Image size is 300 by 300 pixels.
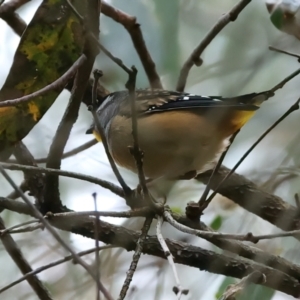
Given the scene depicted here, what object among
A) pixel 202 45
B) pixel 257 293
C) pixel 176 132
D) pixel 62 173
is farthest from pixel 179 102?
pixel 62 173

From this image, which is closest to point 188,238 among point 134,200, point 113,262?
point 113,262

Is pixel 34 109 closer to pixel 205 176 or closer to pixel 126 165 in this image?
pixel 126 165

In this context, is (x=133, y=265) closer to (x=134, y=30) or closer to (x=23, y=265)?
(x=23, y=265)

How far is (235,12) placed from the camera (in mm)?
1745

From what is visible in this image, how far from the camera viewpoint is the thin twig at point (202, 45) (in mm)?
1783

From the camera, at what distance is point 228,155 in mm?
2084

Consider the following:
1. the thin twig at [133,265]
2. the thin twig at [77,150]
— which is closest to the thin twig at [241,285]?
the thin twig at [133,265]

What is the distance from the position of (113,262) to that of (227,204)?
639 mm

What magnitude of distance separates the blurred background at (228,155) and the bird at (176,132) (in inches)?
3.2

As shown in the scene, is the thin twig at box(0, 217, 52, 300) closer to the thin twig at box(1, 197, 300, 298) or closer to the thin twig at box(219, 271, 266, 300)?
the thin twig at box(1, 197, 300, 298)

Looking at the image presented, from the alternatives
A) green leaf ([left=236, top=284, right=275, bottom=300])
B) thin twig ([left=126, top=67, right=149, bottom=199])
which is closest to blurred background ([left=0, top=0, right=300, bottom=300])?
green leaf ([left=236, top=284, right=275, bottom=300])

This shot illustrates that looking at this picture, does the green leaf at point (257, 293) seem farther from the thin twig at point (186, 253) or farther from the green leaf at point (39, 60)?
the green leaf at point (39, 60)

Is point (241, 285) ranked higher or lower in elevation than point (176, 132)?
lower

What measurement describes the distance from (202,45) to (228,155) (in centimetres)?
43
